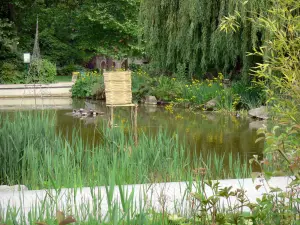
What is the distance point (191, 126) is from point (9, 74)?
52.7 feet

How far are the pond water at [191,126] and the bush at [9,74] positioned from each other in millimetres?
8899

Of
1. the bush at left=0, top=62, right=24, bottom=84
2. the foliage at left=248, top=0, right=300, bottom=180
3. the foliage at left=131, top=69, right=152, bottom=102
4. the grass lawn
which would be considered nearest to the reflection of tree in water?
the foliage at left=131, top=69, right=152, bottom=102

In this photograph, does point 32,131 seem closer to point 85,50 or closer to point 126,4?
point 126,4

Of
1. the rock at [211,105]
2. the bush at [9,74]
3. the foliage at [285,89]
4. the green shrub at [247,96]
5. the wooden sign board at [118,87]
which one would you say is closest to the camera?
the foliage at [285,89]

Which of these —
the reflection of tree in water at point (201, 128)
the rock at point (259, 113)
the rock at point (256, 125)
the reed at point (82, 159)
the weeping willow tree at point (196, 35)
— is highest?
the weeping willow tree at point (196, 35)

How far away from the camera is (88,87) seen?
19875 millimetres

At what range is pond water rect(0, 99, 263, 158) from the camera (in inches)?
354

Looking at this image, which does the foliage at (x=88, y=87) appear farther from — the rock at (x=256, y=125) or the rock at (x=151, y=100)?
the rock at (x=256, y=125)

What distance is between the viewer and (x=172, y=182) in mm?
4684

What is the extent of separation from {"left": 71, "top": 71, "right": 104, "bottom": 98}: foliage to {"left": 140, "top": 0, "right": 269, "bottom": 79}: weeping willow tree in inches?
86.6

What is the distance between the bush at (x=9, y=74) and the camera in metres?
25.7

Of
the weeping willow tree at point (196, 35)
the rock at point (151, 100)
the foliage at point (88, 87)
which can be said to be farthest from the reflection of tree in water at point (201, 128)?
the foliage at point (88, 87)

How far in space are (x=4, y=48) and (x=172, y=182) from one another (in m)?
24.8

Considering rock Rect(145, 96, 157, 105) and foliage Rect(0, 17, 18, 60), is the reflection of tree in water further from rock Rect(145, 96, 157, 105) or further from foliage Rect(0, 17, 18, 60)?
foliage Rect(0, 17, 18, 60)
